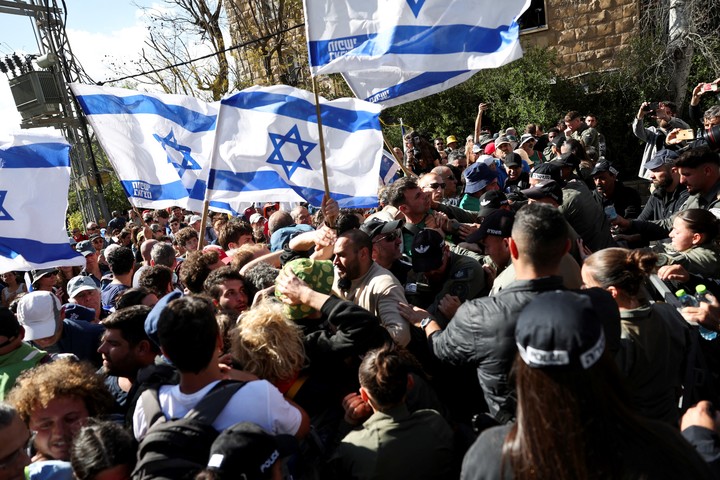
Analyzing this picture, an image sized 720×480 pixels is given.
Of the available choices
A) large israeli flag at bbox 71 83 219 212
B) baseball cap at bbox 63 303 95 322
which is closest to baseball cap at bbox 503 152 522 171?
large israeli flag at bbox 71 83 219 212

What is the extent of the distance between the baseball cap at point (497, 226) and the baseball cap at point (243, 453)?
231cm

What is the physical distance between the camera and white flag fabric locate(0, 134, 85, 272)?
5738 mm

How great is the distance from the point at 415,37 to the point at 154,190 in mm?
3648

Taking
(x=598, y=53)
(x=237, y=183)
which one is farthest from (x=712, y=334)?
(x=598, y=53)

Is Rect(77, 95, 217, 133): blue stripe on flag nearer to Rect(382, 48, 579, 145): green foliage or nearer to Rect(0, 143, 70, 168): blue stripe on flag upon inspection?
Rect(0, 143, 70, 168): blue stripe on flag

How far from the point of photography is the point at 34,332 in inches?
173

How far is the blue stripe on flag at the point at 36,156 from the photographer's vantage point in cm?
602

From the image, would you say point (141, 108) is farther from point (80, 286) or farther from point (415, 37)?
point (415, 37)

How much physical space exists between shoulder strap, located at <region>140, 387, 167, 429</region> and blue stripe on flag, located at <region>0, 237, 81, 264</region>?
11.9 feet

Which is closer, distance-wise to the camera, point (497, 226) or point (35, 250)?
point (497, 226)

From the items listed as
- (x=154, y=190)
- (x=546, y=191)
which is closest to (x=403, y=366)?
(x=546, y=191)

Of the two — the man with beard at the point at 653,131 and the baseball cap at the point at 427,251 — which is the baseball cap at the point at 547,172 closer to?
the baseball cap at the point at 427,251

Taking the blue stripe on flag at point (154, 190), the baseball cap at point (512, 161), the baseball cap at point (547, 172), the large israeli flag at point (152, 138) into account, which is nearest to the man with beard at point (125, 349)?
the baseball cap at point (547, 172)

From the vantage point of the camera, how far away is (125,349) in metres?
3.47
